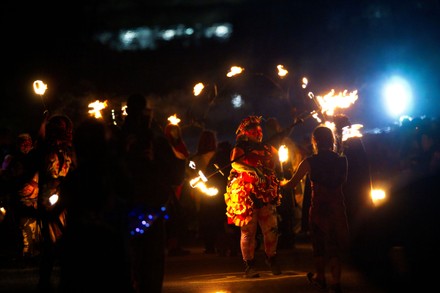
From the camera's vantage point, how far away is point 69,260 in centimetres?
580

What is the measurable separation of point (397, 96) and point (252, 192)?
15.7 meters

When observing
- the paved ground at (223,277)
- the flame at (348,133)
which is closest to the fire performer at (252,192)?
the paved ground at (223,277)

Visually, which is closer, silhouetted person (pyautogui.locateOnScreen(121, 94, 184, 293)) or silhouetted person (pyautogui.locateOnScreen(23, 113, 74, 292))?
silhouetted person (pyautogui.locateOnScreen(121, 94, 184, 293))

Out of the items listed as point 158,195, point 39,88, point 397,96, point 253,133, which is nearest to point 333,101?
point 253,133

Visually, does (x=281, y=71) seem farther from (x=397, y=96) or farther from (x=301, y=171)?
(x=397, y=96)

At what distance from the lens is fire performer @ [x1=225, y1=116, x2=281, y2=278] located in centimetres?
1023

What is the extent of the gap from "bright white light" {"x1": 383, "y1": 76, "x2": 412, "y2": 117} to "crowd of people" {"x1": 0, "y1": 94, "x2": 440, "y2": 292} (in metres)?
8.77

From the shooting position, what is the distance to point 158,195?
263 inches

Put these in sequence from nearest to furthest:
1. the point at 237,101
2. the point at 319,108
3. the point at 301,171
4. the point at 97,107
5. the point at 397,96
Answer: the point at 301,171 → the point at 97,107 → the point at 319,108 → the point at 237,101 → the point at 397,96

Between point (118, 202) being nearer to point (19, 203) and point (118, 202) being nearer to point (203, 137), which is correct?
point (19, 203)

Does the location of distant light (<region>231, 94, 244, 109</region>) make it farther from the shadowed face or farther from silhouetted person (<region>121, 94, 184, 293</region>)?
silhouetted person (<region>121, 94, 184, 293</region>)

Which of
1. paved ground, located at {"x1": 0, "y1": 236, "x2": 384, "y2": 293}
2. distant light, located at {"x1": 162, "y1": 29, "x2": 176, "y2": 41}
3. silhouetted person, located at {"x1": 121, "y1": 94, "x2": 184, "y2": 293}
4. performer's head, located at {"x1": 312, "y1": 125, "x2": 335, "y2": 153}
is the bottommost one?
paved ground, located at {"x1": 0, "y1": 236, "x2": 384, "y2": 293}

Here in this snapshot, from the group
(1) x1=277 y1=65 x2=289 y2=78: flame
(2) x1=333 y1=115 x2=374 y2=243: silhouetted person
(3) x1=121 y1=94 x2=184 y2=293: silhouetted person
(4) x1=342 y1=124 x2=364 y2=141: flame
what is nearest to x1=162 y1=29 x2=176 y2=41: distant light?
(1) x1=277 y1=65 x2=289 y2=78: flame

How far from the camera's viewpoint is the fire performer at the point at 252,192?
10.2 meters
